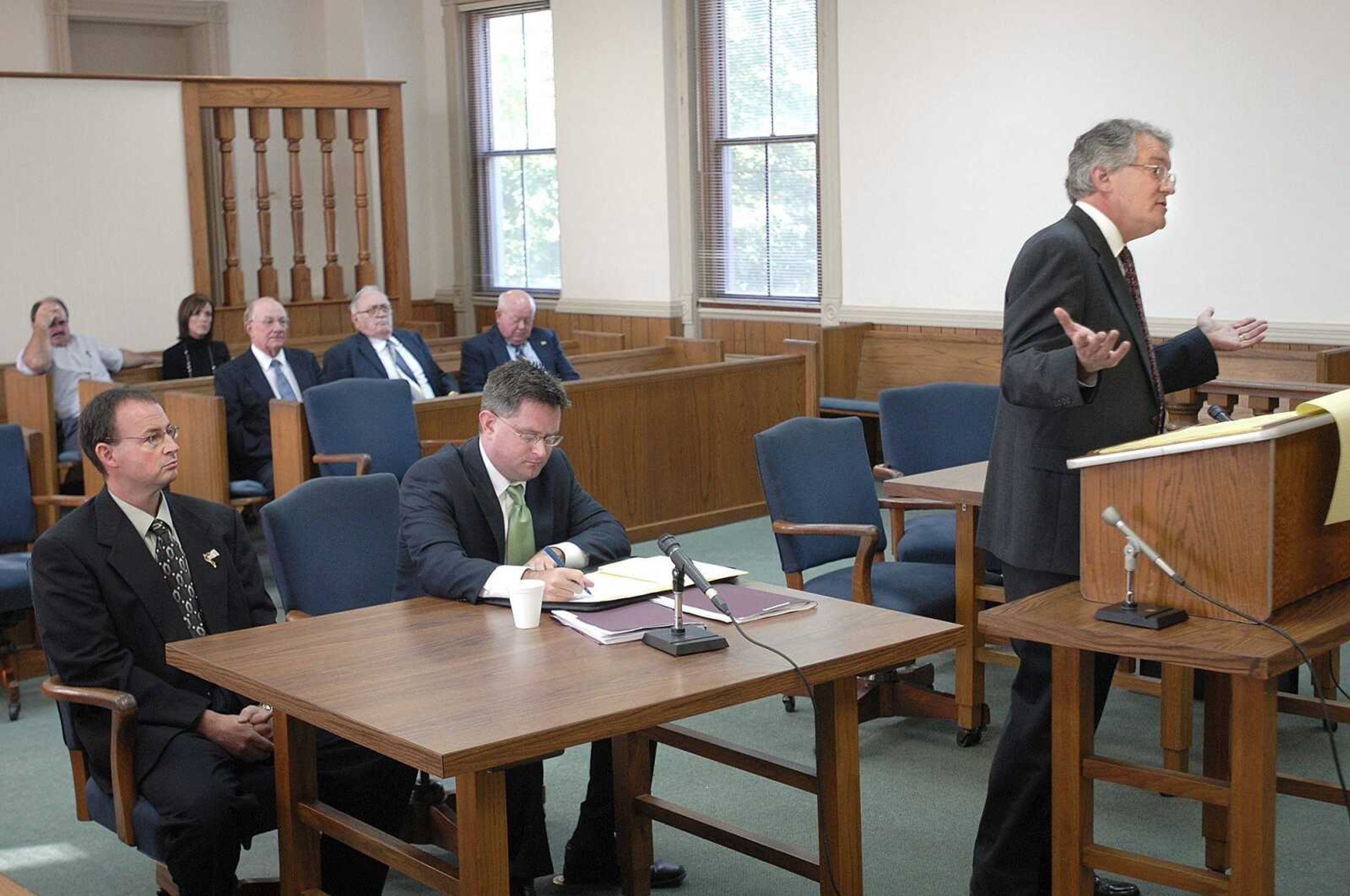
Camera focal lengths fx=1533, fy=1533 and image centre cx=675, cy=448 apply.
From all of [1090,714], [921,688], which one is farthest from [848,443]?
[1090,714]

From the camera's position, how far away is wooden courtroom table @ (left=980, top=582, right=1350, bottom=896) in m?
2.31

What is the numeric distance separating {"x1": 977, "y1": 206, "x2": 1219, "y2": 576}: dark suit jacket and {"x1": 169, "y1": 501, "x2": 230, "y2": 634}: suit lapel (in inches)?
61.9

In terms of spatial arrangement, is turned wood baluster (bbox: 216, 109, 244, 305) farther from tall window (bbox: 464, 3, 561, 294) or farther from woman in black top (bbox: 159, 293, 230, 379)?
tall window (bbox: 464, 3, 561, 294)

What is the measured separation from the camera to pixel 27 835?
12.1 feet

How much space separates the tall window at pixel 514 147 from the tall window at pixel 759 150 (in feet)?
4.49

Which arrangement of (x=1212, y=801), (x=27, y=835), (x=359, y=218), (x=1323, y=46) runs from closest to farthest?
(x=1212, y=801) → (x=27, y=835) → (x=1323, y=46) → (x=359, y=218)

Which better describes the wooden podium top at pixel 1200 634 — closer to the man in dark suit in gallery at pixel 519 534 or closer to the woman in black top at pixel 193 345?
the man in dark suit in gallery at pixel 519 534

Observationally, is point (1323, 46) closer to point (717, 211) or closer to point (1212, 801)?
point (717, 211)

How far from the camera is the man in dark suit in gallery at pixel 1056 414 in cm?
280

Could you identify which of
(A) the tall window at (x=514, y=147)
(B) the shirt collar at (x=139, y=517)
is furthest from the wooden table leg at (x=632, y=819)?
(A) the tall window at (x=514, y=147)

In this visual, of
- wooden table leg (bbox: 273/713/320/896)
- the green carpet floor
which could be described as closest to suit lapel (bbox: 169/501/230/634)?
wooden table leg (bbox: 273/713/320/896)

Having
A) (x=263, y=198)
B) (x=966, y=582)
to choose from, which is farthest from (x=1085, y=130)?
(x=263, y=198)

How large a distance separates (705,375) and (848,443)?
2711mm

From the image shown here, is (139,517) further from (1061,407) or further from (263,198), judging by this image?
(263,198)
